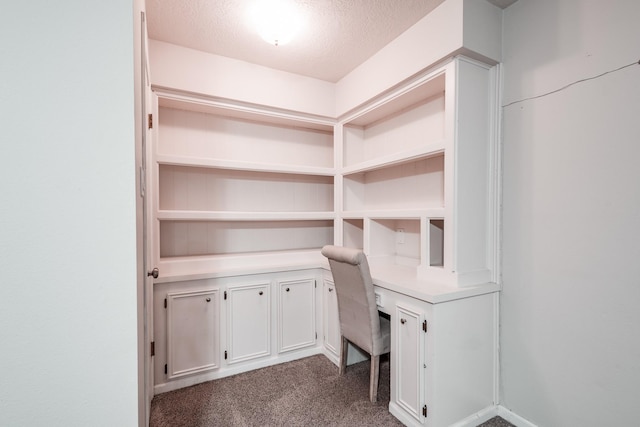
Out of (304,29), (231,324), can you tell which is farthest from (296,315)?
(304,29)

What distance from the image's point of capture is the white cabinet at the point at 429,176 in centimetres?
173

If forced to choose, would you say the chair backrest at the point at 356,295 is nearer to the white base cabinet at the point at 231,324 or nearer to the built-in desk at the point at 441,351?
the built-in desk at the point at 441,351

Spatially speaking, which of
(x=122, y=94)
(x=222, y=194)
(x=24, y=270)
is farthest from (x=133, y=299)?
(x=222, y=194)

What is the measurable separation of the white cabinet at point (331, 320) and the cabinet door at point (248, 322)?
0.50 meters

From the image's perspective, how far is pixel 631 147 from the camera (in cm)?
132

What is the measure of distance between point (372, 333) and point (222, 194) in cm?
170

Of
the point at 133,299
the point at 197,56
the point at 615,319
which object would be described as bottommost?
the point at 615,319

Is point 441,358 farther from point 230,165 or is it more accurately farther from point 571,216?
point 230,165

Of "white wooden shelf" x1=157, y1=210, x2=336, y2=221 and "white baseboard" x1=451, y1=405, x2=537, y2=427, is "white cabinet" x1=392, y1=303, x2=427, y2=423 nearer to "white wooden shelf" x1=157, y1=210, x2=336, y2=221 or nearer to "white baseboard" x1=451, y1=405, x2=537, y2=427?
"white baseboard" x1=451, y1=405, x2=537, y2=427

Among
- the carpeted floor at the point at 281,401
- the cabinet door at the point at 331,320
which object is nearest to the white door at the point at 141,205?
the carpeted floor at the point at 281,401

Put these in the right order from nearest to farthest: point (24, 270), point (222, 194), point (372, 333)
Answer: point (24, 270), point (372, 333), point (222, 194)

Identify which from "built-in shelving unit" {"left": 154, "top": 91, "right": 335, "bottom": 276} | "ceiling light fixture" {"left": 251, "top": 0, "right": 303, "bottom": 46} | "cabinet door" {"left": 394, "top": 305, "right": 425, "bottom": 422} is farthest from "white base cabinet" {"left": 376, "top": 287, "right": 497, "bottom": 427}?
"ceiling light fixture" {"left": 251, "top": 0, "right": 303, "bottom": 46}

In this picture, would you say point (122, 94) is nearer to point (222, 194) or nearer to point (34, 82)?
point (34, 82)

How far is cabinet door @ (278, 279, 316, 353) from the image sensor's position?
97.8 inches
